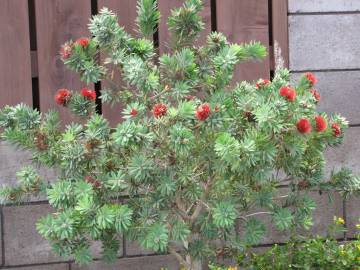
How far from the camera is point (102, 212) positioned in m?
3.39

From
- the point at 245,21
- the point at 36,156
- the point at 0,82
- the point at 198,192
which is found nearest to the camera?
the point at 198,192

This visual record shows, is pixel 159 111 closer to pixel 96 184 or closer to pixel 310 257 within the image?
pixel 96 184

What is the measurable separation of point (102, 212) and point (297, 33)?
2.56 meters

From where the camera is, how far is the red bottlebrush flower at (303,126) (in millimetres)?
3287

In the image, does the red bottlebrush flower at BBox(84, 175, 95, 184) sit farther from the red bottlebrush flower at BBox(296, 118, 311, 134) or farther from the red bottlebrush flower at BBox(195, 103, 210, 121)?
the red bottlebrush flower at BBox(296, 118, 311, 134)

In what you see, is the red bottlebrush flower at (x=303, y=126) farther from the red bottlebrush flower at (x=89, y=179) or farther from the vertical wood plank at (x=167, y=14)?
the vertical wood plank at (x=167, y=14)

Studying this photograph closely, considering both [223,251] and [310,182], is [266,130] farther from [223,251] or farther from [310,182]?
[223,251]

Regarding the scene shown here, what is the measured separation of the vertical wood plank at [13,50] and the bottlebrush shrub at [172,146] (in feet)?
3.37

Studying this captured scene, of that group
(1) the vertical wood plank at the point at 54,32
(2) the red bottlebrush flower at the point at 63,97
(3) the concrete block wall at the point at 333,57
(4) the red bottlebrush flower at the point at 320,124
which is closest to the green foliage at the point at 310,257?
(3) the concrete block wall at the point at 333,57

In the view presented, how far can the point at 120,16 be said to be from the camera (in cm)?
494

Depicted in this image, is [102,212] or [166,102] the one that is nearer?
[102,212]

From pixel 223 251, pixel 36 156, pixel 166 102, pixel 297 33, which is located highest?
pixel 297 33

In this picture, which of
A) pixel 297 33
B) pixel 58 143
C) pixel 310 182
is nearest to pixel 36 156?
pixel 58 143

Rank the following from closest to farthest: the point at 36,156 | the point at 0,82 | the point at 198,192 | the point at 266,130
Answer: the point at 266,130, the point at 198,192, the point at 36,156, the point at 0,82
